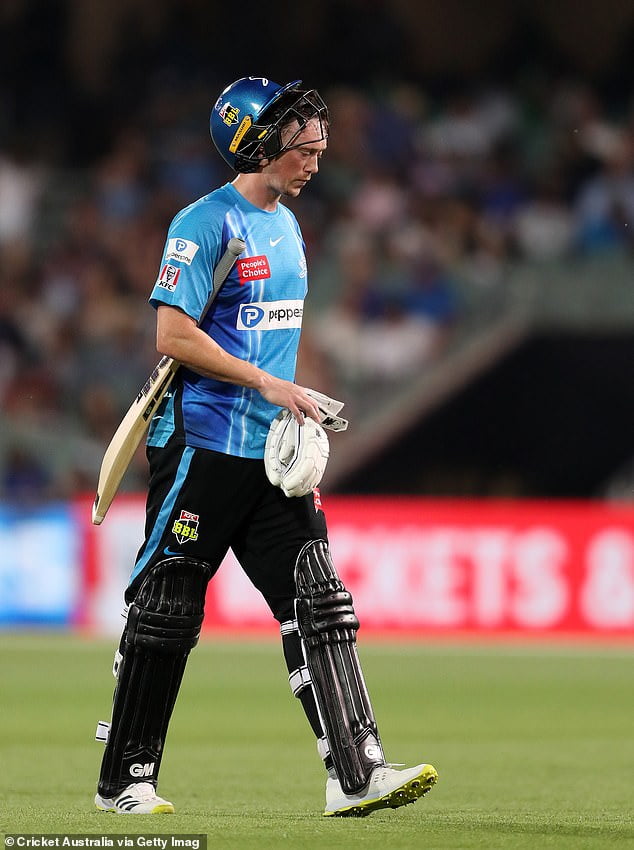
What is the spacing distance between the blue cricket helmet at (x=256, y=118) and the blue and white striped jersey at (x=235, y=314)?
0.47 feet

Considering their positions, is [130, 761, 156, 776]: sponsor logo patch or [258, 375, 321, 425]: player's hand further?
[130, 761, 156, 776]: sponsor logo patch

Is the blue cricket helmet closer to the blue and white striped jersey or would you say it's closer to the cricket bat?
the blue and white striped jersey

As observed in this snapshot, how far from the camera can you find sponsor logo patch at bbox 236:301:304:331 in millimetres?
5156

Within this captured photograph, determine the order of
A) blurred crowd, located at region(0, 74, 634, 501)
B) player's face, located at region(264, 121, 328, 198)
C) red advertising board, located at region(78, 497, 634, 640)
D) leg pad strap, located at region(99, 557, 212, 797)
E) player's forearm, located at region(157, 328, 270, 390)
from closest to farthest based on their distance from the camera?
player's forearm, located at region(157, 328, 270, 390) < leg pad strap, located at region(99, 557, 212, 797) < player's face, located at region(264, 121, 328, 198) < red advertising board, located at region(78, 497, 634, 640) < blurred crowd, located at region(0, 74, 634, 501)

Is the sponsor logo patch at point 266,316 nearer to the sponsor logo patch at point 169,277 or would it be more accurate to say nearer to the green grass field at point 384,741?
the sponsor logo patch at point 169,277

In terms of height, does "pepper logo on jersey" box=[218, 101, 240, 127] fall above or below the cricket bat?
above

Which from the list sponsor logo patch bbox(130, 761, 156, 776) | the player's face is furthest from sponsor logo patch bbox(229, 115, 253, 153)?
sponsor logo patch bbox(130, 761, 156, 776)

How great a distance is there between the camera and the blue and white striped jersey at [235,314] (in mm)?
5066

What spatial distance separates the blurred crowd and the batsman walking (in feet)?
33.5

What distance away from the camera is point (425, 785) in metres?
4.77

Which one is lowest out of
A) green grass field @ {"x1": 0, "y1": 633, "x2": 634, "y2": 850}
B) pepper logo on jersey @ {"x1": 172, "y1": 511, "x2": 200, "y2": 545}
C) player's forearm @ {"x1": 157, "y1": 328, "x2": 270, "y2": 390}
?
green grass field @ {"x1": 0, "y1": 633, "x2": 634, "y2": 850}

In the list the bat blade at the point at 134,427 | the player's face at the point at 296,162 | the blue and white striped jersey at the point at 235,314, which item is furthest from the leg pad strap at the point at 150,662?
the player's face at the point at 296,162

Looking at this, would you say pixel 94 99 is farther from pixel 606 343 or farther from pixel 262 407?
pixel 262 407

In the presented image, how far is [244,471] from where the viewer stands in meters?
5.15
